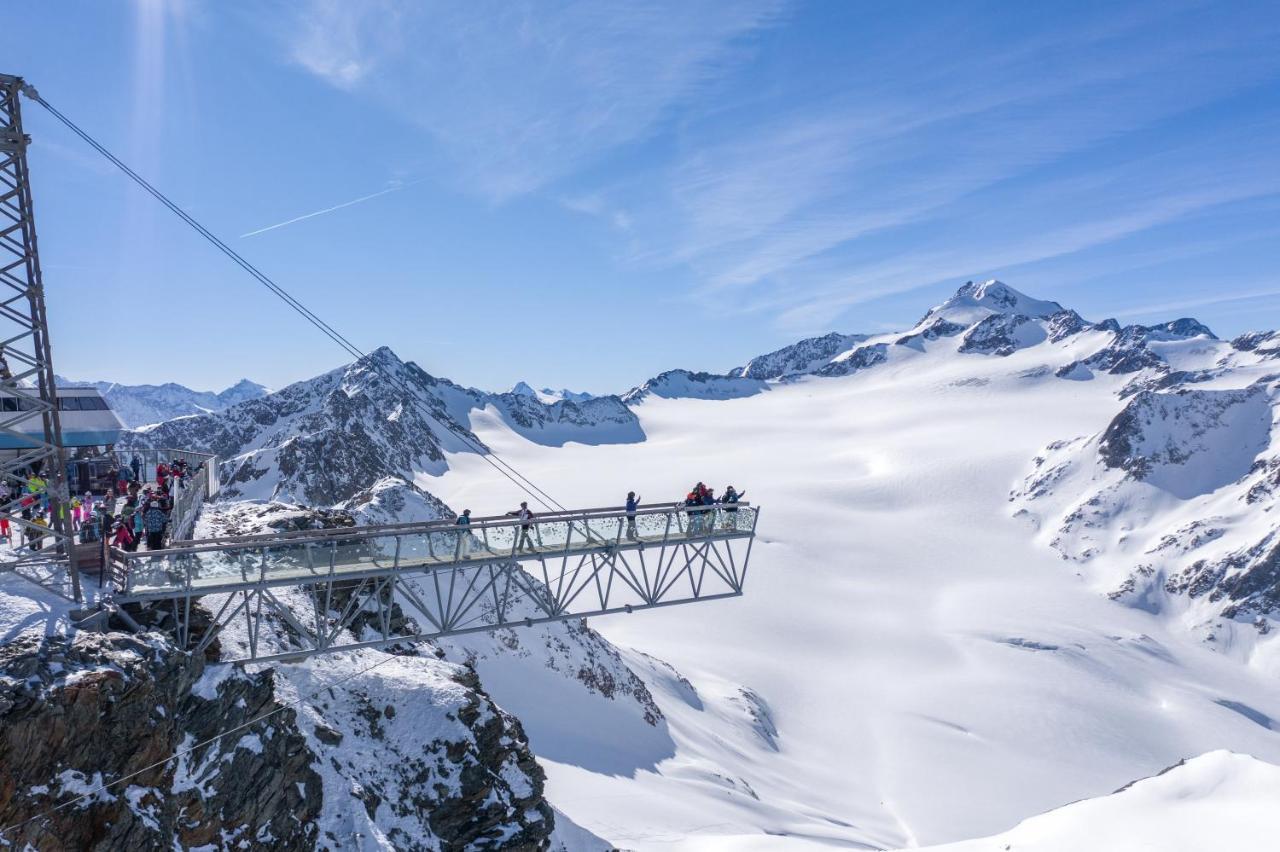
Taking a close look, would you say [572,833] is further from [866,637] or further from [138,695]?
[866,637]

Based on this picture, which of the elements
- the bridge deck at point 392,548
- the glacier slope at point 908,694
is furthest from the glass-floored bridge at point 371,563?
the glacier slope at point 908,694

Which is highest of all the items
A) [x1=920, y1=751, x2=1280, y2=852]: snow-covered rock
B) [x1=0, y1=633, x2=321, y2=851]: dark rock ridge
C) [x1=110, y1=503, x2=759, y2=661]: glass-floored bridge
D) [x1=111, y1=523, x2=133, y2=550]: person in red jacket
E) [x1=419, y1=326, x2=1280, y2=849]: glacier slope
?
[x1=111, y1=523, x2=133, y2=550]: person in red jacket

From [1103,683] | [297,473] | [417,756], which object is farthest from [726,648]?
[297,473]

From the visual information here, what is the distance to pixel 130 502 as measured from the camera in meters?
21.3

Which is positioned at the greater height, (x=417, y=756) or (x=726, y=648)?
(x=417, y=756)

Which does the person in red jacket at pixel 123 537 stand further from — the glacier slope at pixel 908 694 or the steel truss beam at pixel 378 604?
the glacier slope at pixel 908 694

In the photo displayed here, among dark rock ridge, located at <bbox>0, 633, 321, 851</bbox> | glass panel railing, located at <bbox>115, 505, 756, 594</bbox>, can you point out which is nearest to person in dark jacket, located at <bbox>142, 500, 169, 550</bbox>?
glass panel railing, located at <bbox>115, 505, 756, 594</bbox>

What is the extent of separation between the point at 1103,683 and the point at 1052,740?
69.4ft

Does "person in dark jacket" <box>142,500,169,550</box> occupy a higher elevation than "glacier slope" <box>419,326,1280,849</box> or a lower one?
higher

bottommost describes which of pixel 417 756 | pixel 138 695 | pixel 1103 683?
pixel 1103 683

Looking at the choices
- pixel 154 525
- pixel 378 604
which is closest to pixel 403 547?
pixel 378 604

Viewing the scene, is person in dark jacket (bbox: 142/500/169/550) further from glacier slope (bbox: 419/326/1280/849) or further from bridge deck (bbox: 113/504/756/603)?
glacier slope (bbox: 419/326/1280/849)

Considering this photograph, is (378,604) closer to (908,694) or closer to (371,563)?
(371,563)

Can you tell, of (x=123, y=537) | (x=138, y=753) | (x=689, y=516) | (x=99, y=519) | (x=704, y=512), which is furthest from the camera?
(x=704, y=512)
